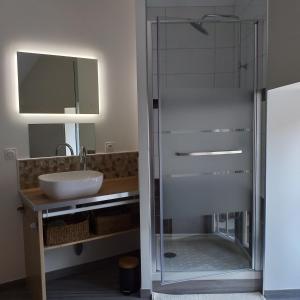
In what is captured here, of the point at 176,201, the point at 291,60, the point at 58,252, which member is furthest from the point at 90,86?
the point at 291,60

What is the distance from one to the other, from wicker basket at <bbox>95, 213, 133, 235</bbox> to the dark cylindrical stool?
0.29m

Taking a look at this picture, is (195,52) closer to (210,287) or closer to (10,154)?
(10,154)

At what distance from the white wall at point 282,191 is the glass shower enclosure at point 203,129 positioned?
11 centimetres

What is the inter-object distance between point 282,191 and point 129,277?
1.39 metres

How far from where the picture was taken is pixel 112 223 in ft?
8.29

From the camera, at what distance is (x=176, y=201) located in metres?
2.36

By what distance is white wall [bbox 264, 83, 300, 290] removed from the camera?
2326 millimetres

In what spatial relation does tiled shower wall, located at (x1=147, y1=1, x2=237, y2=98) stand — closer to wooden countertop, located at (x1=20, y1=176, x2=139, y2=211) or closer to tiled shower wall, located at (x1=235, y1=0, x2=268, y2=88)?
tiled shower wall, located at (x1=235, y1=0, x2=268, y2=88)

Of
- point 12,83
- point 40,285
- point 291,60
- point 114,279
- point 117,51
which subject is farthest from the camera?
point 117,51

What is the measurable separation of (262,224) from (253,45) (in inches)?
56.0

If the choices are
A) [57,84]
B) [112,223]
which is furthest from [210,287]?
[57,84]

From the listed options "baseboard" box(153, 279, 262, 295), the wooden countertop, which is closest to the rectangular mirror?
the wooden countertop

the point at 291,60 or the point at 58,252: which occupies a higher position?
the point at 291,60

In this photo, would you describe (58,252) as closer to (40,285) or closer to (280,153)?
(40,285)
